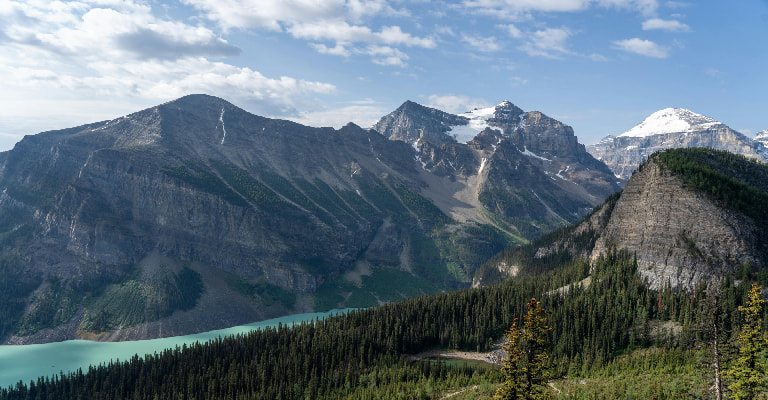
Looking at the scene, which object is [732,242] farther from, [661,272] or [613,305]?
[613,305]

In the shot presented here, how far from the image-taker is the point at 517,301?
151750mm

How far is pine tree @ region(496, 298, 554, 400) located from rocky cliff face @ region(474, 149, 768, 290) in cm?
10598

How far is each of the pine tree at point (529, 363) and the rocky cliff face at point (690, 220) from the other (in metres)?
106

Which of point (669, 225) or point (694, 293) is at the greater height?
point (669, 225)

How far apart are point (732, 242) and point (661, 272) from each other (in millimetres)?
18876

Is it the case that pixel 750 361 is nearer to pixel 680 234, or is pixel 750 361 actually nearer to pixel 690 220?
pixel 680 234

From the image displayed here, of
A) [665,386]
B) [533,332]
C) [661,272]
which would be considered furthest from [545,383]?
[661,272]

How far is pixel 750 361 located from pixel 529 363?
25766mm

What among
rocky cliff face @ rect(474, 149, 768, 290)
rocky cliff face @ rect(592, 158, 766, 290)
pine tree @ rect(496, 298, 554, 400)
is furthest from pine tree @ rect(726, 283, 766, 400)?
rocky cliff face @ rect(474, 149, 768, 290)

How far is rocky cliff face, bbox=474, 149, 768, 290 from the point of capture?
125812mm

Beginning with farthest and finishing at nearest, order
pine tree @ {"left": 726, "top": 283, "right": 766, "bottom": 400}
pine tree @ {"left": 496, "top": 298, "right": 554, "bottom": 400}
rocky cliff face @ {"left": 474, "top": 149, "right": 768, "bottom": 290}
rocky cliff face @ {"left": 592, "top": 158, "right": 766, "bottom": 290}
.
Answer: rocky cliff face @ {"left": 474, "top": 149, "right": 768, "bottom": 290} < rocky cliff face @ {"left": 592, "top": 158, "right": 766, "bottom": 290} < pine tree @ {"left": 726, "top": 283, "right": 766, "bottom": 400} < pine tree @ {"left": 496, "top": 298, "right": 554, "bottom": 400}

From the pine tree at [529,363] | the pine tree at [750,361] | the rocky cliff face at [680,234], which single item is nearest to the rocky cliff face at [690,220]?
the rocky cliff face at [680,234]

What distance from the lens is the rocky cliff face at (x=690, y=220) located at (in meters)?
126

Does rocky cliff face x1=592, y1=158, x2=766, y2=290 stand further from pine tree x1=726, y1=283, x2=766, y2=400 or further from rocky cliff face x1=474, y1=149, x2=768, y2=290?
pine tree x1=726, y1=283, x2=766, y2=400
